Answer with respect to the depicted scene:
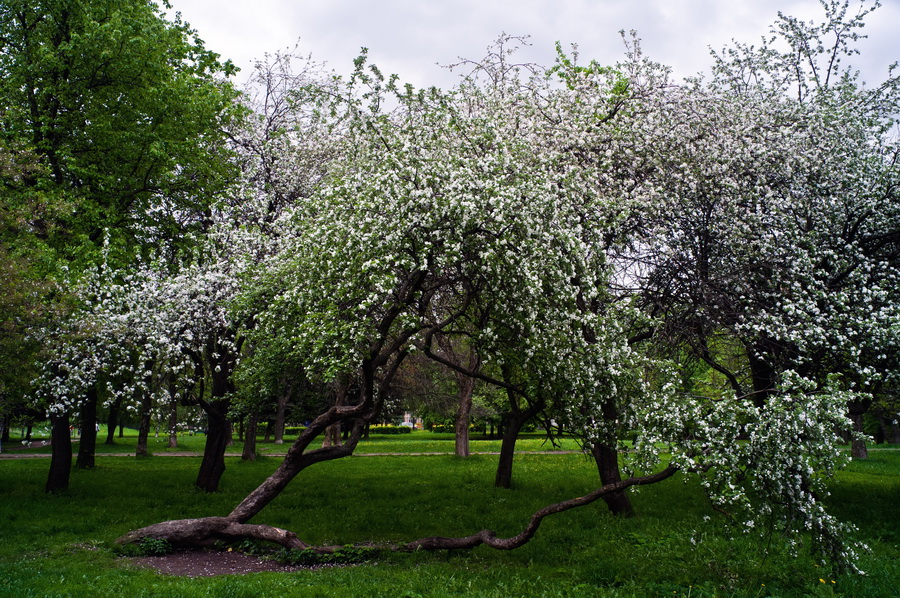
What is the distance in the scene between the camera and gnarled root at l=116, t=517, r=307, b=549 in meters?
12.1

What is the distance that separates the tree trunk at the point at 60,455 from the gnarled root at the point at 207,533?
24.0 ft

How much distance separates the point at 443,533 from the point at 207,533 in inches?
196

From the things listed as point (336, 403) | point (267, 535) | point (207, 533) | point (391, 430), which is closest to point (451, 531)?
point (267, 535)

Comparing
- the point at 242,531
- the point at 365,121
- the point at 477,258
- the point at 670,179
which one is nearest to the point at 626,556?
the point at 477,258

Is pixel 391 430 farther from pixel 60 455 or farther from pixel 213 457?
pixel 60 455

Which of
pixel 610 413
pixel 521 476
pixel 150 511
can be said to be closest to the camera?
pixel 610 413

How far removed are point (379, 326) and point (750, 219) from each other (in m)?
8.58

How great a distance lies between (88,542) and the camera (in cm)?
1227

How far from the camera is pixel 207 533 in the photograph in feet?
Answer: 41.0

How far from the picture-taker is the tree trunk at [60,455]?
18000mm

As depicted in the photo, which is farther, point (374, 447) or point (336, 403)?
point (374, 447)

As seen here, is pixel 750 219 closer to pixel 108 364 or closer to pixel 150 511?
pixel 108 364

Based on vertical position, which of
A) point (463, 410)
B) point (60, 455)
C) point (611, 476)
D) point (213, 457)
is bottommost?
point (213, 457)

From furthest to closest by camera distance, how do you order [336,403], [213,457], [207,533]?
[213,457]
[336,403]
[207,533]
